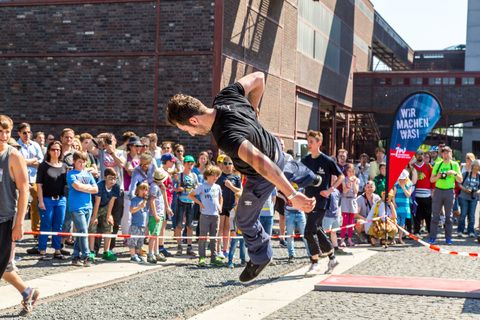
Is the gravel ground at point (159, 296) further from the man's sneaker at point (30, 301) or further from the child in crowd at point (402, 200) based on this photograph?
the child in crowd at point (402, 200)

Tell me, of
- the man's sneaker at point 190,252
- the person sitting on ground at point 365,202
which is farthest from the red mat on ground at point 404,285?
the person sitting on ground at point 365,202

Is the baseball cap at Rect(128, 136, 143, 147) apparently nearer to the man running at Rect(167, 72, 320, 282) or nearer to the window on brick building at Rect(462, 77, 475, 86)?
the man running at Rect(167, 72, 320, 282)

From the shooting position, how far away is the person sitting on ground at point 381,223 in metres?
14.9

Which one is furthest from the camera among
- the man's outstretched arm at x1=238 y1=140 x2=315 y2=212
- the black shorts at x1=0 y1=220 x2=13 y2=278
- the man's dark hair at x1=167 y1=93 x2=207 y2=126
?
the black shorts at x1=0 y1=220 x2=13 y2=278

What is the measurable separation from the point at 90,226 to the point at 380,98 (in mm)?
31792

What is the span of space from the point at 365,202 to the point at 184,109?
1085 cm

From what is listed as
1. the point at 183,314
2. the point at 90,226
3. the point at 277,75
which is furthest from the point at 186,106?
the point at 277,75

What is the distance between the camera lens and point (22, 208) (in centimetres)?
712

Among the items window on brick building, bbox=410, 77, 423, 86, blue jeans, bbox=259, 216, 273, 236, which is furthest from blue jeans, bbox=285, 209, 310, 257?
window on brick building, bbox=410, 77, 423, 86

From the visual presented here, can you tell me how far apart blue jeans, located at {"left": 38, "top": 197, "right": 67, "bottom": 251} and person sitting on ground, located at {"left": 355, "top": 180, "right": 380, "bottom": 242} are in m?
6.52

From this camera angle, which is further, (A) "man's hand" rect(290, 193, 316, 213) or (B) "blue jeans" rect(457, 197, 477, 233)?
(B) "blue jeans" rect(457, 197, 477, 233)

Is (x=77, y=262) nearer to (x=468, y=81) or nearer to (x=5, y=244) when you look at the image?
(x=5, y=244)

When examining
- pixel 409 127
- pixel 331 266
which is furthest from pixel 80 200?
pixel 409 127

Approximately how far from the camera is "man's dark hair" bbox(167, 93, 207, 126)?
5.18 m
